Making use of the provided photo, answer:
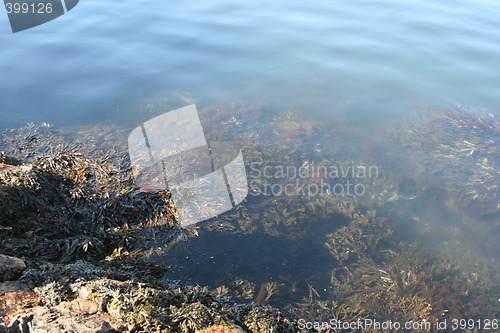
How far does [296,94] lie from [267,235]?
3.27 metres

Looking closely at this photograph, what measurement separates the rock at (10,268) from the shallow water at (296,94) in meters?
1.14

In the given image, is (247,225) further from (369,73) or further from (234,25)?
(234,25)

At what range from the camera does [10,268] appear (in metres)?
2.12

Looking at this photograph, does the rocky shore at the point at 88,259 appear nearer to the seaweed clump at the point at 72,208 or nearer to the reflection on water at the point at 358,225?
the seaweed clump at the point at 72,208

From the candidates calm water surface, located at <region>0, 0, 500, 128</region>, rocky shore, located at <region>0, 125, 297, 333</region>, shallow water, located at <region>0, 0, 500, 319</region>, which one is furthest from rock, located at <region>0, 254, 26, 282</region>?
calm water surface, located at <region>0, 0, 500, 128</region>

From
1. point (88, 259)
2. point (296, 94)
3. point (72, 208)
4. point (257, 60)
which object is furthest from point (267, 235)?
point (257, 60)

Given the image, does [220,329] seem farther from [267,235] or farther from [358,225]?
[358,225]

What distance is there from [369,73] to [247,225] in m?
4.45

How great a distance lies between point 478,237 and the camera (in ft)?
12.4

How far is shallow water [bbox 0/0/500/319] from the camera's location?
11.6 feet

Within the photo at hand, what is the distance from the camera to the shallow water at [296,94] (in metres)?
3.55

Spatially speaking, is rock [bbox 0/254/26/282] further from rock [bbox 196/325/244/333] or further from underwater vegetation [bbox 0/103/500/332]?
rock [bbox 196/325/244/333]

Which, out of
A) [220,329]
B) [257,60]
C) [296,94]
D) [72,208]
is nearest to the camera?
[220,329]

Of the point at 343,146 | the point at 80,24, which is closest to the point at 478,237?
the point at 343,146
